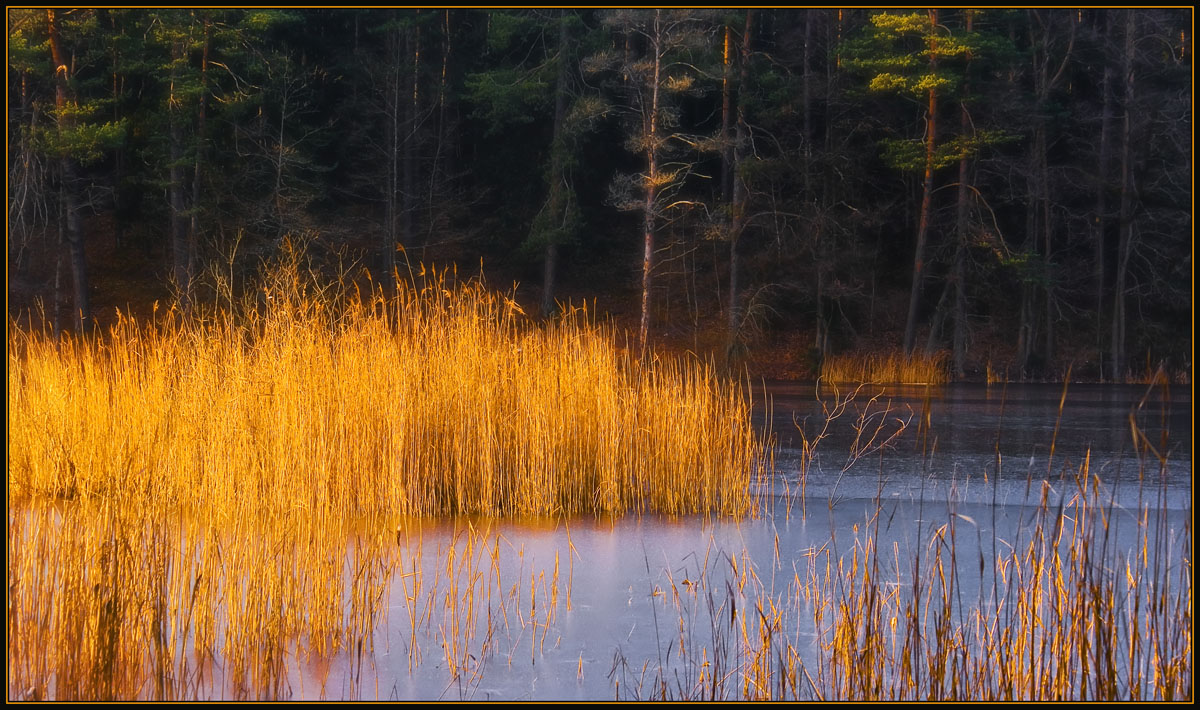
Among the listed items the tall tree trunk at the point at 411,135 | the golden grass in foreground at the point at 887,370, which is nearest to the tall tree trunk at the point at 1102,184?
the golden grass in foreground at the point at 887,370

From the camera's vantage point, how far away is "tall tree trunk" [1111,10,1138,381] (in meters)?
19.5

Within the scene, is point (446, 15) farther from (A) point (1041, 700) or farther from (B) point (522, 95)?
(A) point (1041, 700)

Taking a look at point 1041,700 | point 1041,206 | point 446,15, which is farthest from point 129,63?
point 1041,700

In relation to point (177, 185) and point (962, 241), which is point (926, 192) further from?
point (177, 185)

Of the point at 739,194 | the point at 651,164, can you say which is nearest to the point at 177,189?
the point at 651,164

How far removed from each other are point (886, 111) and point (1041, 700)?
22.5m

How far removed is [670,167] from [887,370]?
829 centimetres

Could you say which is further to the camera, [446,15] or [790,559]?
[446,15]

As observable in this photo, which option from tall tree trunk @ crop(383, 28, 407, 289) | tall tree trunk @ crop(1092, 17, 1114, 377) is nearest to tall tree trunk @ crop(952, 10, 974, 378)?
tall tree trunk @ crop(1092, 17, 1114, 377)

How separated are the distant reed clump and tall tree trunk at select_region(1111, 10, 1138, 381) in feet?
50.4

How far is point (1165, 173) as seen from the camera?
21.0 metres

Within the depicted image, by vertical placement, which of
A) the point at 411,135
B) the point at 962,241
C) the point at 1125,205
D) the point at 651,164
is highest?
the point at 411,135

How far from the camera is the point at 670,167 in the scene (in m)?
23.8

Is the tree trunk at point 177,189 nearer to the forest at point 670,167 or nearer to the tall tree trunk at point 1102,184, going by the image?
the forest at point 670,167
